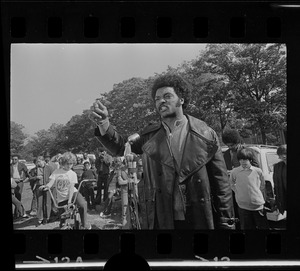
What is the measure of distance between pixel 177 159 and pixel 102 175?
22.3 inches

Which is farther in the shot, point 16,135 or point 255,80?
point 255,80

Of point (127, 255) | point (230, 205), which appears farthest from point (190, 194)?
point (127, 255)

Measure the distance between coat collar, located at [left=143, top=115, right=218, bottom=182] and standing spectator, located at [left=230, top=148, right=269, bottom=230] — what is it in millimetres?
237

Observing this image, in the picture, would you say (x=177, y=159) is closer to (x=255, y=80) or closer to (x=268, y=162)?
(x=268, y=162)

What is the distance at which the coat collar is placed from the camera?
409 cm

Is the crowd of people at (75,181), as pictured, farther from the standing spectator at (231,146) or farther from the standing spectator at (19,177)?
the standing spectator at (231,146)

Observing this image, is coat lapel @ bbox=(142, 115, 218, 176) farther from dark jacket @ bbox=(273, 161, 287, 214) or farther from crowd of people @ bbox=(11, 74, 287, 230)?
dark jacket @ bbox=(273, 161, 287, 214)

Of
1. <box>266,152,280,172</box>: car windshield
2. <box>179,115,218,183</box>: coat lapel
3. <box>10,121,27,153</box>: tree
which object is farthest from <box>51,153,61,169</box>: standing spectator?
<box>266,152,280,172</box>: car windshield

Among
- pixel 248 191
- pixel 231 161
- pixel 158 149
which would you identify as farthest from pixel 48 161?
pixel 248 191

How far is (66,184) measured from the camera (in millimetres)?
4105

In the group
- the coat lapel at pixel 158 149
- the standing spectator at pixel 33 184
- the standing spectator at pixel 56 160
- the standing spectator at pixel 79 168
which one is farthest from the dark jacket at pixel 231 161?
the standing spectator at pixel 33 184

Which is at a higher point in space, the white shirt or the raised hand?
the raised hand

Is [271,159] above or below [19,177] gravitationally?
above
